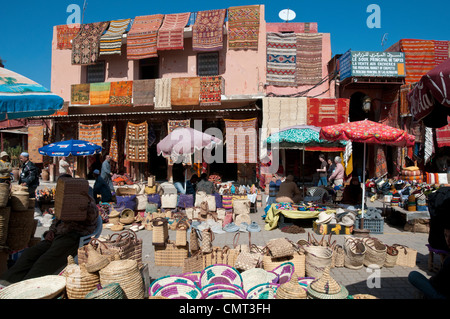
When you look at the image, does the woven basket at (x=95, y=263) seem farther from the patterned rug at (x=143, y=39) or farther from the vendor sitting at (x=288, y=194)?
the patterned rug at (x=143, y=39)

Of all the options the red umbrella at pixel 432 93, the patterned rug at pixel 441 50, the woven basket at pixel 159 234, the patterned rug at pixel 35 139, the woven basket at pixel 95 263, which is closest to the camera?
the red umbrella at pixel 432 93

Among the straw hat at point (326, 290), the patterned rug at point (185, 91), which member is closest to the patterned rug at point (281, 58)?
the patterned rug at point (185, 91)

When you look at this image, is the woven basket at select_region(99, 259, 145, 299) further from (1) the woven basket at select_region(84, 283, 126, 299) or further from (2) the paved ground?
(2) the paved ground

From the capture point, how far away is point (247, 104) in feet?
44.9

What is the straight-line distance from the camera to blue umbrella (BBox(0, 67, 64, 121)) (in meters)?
2.74

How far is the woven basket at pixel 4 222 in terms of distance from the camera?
3.22 meters

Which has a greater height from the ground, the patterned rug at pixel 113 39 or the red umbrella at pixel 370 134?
the patterned rug at pixel 113 39

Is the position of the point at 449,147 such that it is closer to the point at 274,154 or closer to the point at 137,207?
the point at 274,154

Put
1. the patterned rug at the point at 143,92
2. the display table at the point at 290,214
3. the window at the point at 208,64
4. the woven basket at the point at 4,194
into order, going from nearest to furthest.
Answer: the woven basket at the point at 4,194
the display table at the point at 290,214
the patterned rug at the point at 143,92
the window at the point at 208,64

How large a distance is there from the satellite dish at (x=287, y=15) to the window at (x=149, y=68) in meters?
6.71

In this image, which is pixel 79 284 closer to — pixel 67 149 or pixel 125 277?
pixel 125 277

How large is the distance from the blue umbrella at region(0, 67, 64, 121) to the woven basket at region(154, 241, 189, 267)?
100 inches

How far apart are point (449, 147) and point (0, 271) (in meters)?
15.4
